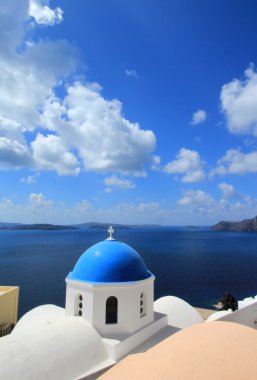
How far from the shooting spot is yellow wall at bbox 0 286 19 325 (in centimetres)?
1402

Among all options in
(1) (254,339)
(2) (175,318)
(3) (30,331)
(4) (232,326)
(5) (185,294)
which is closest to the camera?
(1) (254,339)

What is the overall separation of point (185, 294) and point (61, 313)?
97.2 ft

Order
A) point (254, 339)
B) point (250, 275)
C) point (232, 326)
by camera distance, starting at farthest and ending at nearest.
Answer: point (250, 275) < point (232, 326) < point (254, 339)

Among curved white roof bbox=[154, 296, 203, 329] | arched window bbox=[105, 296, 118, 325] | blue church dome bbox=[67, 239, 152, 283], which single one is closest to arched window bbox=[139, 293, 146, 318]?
blue church dome bbox=[67, 239, 152, 283]

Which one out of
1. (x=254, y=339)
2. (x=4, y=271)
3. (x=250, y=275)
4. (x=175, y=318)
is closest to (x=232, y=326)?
(x=254, y=339)

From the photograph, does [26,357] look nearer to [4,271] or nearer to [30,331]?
[30,331]

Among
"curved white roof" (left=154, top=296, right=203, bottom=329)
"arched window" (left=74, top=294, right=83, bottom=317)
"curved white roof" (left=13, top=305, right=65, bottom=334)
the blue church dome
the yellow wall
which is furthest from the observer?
the yellow wall

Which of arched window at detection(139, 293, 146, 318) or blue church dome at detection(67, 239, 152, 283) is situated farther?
arched window at detection(139, 293, 146, 318)

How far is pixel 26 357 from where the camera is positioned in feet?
23.5

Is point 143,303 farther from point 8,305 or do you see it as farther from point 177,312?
point 8,305

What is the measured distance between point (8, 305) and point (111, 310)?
7.33 m

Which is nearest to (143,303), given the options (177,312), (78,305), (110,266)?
(110,266)

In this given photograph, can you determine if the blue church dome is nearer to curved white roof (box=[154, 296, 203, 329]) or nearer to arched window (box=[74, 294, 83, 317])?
arched window (box=[74, 294, 83, 317])

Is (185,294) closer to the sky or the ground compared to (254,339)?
closer to the ground
